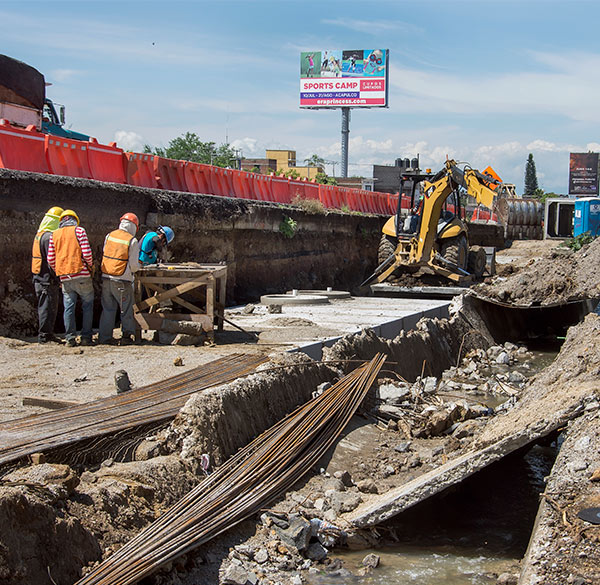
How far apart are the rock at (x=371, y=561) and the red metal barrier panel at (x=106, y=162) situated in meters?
9.01

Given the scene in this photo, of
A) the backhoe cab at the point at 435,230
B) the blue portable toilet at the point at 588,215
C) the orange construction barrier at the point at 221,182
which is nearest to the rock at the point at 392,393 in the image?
the backhoe cab at the point at 435,230

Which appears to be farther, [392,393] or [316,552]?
[392,393]

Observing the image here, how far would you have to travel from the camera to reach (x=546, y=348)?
15.7 metres

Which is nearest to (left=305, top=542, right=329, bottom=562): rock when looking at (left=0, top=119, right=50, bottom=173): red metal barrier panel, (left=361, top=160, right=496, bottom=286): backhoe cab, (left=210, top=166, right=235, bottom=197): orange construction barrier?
(left=0, top=119, right=50, bottom=173): red metal barrier panel

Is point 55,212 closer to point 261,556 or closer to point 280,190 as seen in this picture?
point 261,556

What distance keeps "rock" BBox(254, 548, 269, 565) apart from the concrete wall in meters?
5.46

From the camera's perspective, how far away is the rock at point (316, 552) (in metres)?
5.62

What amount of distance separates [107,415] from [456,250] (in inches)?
511

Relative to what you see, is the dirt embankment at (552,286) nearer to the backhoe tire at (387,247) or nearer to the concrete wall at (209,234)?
the backhoe tire at (387,247)

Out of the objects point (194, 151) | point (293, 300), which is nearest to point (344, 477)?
point (293, 300)

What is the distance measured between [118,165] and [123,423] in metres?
8.66

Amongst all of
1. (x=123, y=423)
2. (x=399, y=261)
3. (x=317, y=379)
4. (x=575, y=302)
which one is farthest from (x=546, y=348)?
(x=123, y=423)

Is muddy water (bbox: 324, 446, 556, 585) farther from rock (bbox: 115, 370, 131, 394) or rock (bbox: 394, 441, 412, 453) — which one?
rock (bbox: 115, 370, 131, 394)

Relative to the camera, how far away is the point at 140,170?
14312mm
